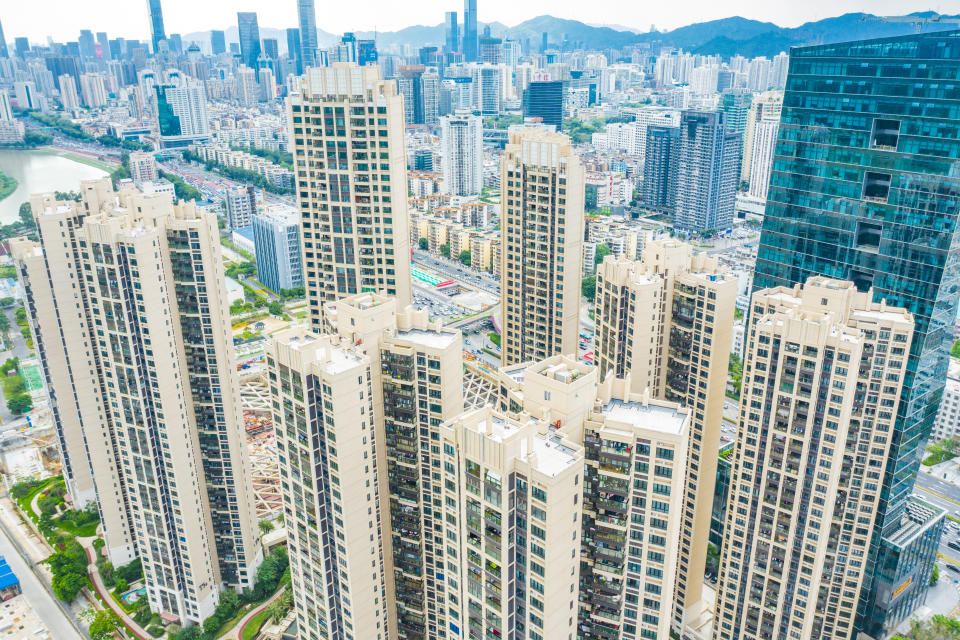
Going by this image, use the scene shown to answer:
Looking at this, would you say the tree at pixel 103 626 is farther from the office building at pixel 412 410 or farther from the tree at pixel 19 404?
the tree at pixel 19 404

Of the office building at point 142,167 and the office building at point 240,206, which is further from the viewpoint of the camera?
the office building at point 142,167

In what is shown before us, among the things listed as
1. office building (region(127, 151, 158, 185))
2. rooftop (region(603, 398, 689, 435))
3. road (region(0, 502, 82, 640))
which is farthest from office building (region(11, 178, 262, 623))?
office building (region(127, 151, 158, 185))

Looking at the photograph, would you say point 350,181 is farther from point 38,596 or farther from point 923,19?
point 923,19

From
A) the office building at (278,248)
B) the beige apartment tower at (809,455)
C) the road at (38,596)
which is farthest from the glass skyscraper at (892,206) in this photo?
the office building at (278,248)

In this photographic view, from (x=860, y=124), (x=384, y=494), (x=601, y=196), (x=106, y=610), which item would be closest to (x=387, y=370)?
(x=384, y=494)

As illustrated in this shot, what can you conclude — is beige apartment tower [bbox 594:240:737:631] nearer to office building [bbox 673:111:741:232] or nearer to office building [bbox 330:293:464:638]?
office building [bbox 330:293:464:638]

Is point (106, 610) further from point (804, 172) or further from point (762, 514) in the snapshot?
point (804, 172)
